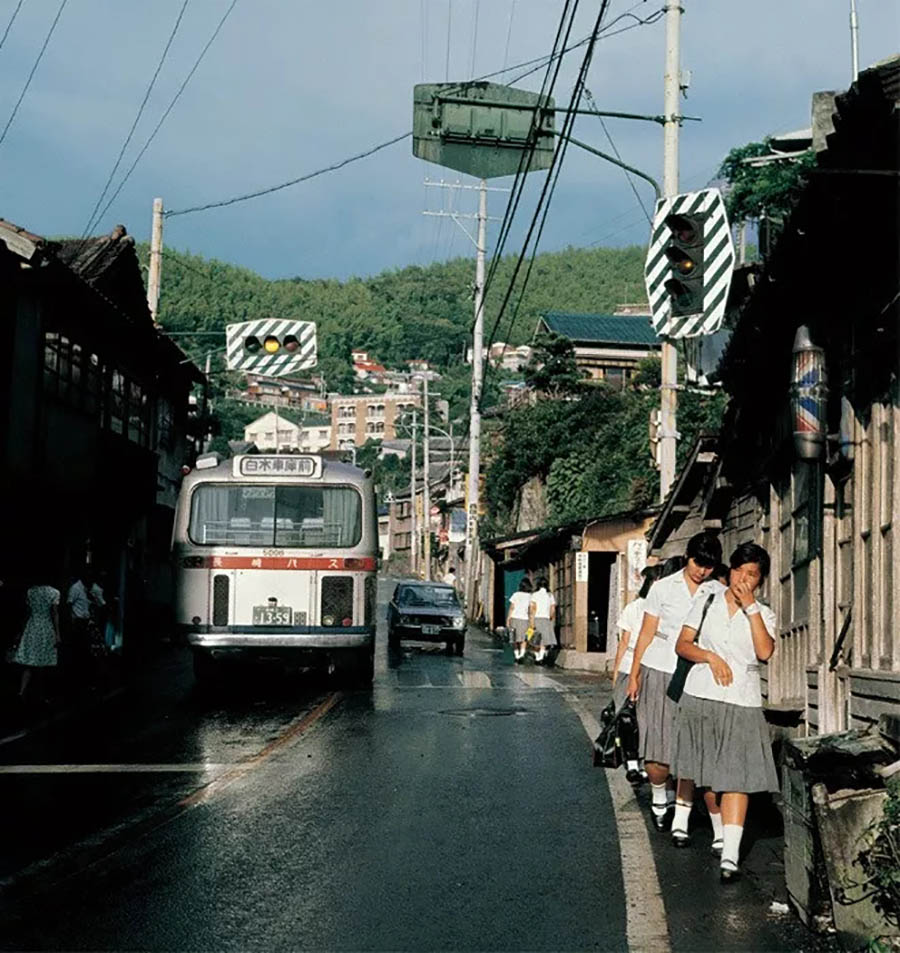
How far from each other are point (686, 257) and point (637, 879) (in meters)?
10.4

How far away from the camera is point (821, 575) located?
11.5 meters

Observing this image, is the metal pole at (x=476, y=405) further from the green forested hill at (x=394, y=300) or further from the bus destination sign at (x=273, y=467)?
the green forested hill at (x=394, y=300)

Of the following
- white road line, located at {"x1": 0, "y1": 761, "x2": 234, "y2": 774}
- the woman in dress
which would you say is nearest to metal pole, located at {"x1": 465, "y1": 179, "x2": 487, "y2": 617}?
the woman in dress

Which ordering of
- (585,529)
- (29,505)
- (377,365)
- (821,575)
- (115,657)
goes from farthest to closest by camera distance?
(377,365)
(585,529)
(115,657)
(29,505)
(821,575)

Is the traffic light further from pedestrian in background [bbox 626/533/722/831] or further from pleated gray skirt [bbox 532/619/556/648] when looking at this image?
pleated gray skirt [bbox 532/619/556/648]

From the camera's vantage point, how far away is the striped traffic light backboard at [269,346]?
2711cm

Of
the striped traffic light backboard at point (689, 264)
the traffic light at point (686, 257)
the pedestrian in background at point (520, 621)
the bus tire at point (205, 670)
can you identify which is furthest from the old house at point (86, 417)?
the traffic light at point (686, 257)

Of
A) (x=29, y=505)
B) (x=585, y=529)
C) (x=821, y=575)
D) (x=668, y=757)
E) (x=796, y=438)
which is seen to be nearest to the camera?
(x=668, y=757)

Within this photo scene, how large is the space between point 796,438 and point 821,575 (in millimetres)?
1864

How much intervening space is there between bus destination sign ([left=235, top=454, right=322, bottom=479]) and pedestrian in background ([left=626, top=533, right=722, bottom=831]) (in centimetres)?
1129

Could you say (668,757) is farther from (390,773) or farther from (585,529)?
(585,529)

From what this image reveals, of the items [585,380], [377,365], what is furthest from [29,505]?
[377,365]

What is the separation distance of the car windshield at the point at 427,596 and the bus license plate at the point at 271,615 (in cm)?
1592

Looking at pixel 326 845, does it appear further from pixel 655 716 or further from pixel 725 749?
pixel 725 749
